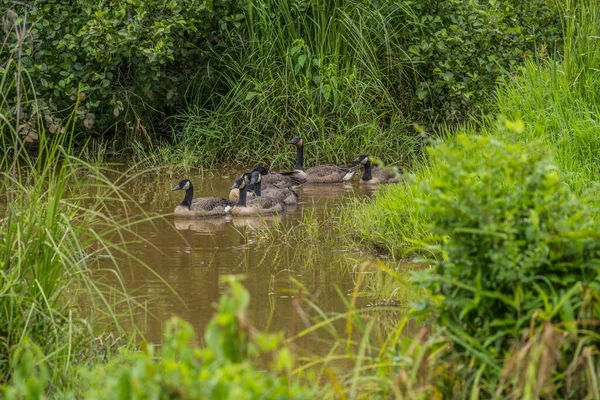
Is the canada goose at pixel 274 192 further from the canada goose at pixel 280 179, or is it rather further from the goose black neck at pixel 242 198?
the goose black neck at pixel 242 198

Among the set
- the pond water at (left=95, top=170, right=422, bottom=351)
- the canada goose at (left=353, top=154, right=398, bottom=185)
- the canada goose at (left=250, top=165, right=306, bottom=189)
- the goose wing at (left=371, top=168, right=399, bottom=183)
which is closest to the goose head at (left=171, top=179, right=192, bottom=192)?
the pond water at (left=95, top=170, right=422, bottom=351)

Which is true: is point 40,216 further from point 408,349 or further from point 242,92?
point 242,92

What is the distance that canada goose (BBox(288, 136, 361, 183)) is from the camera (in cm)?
1273

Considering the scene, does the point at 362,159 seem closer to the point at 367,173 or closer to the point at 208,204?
the point at 367,173

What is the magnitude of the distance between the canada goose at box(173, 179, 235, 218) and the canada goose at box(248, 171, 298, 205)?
1.48 ft

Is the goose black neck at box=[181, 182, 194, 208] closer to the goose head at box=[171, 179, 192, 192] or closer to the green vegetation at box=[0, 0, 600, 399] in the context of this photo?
the goose head at box=[171, 179, 192, 192]

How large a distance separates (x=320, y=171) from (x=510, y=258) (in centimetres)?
870

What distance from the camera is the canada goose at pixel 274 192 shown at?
38.1 feet

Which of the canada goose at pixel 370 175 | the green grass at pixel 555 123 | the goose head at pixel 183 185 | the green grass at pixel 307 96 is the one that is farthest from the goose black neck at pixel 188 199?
the canada goose at pixel 370 175

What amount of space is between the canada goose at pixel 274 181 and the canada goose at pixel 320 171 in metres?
0.08

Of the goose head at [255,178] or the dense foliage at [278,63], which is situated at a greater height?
the dense foliage at [278,63]

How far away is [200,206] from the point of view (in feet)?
36.8

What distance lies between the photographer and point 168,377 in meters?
3.09

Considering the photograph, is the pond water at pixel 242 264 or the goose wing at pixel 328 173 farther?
the goose wing at pixel 328 173
